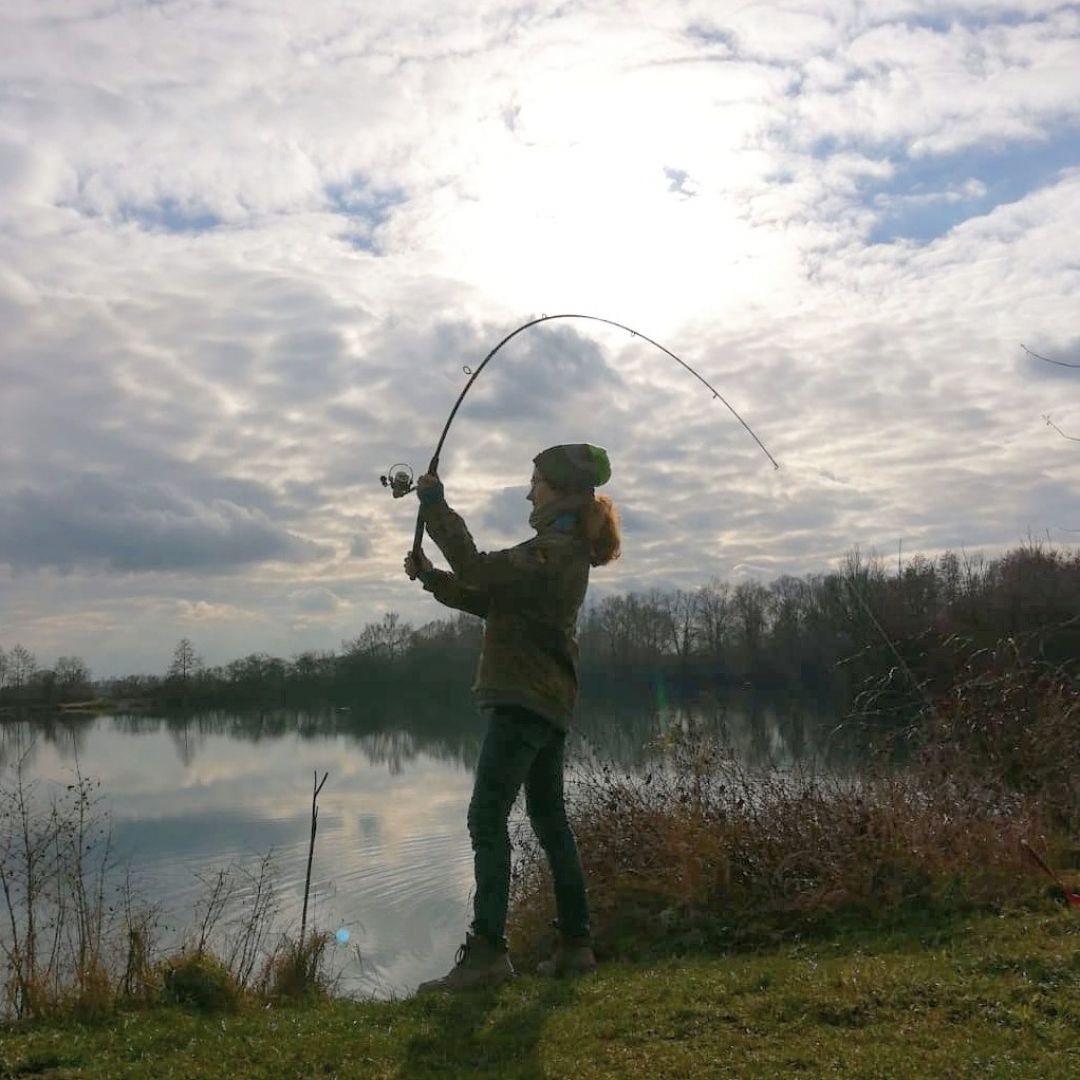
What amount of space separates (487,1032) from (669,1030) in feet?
1.94

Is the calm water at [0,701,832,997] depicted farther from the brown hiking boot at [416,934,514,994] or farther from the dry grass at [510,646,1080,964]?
the brown hiking boot at [416,934,514,994]

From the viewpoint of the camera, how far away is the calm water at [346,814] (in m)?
10.3

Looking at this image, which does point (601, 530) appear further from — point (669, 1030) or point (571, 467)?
point (669, 1030)

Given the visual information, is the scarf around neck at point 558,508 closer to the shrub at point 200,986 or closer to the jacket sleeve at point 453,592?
the jacket sleeve at point 453,592

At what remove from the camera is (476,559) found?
4.20m

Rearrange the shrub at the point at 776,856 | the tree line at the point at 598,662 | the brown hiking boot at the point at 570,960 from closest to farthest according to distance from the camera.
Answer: the brown hiking boot at the point at 570,960, the shrub at the point at 776,856, the tree line at the point at 598,662

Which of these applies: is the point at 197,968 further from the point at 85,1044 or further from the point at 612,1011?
the point at 612,1011

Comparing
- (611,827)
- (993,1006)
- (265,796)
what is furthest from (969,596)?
(993,1006)

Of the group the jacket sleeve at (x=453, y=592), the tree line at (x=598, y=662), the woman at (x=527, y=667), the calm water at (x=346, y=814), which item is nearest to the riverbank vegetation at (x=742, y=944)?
the woman at (x=527, y=667)

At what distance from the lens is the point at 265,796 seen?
21609mm

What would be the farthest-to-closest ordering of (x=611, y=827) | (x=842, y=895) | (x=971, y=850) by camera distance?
1. (x=611, y=827)
2. (x=971, y=850)
3. (x=842, y=895)

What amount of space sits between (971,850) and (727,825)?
143cm

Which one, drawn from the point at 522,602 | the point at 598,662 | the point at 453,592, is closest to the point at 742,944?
the point at 522,602

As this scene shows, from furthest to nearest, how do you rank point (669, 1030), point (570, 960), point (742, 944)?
point (742, 944) → point (570, 960) → point (669, 1030)
